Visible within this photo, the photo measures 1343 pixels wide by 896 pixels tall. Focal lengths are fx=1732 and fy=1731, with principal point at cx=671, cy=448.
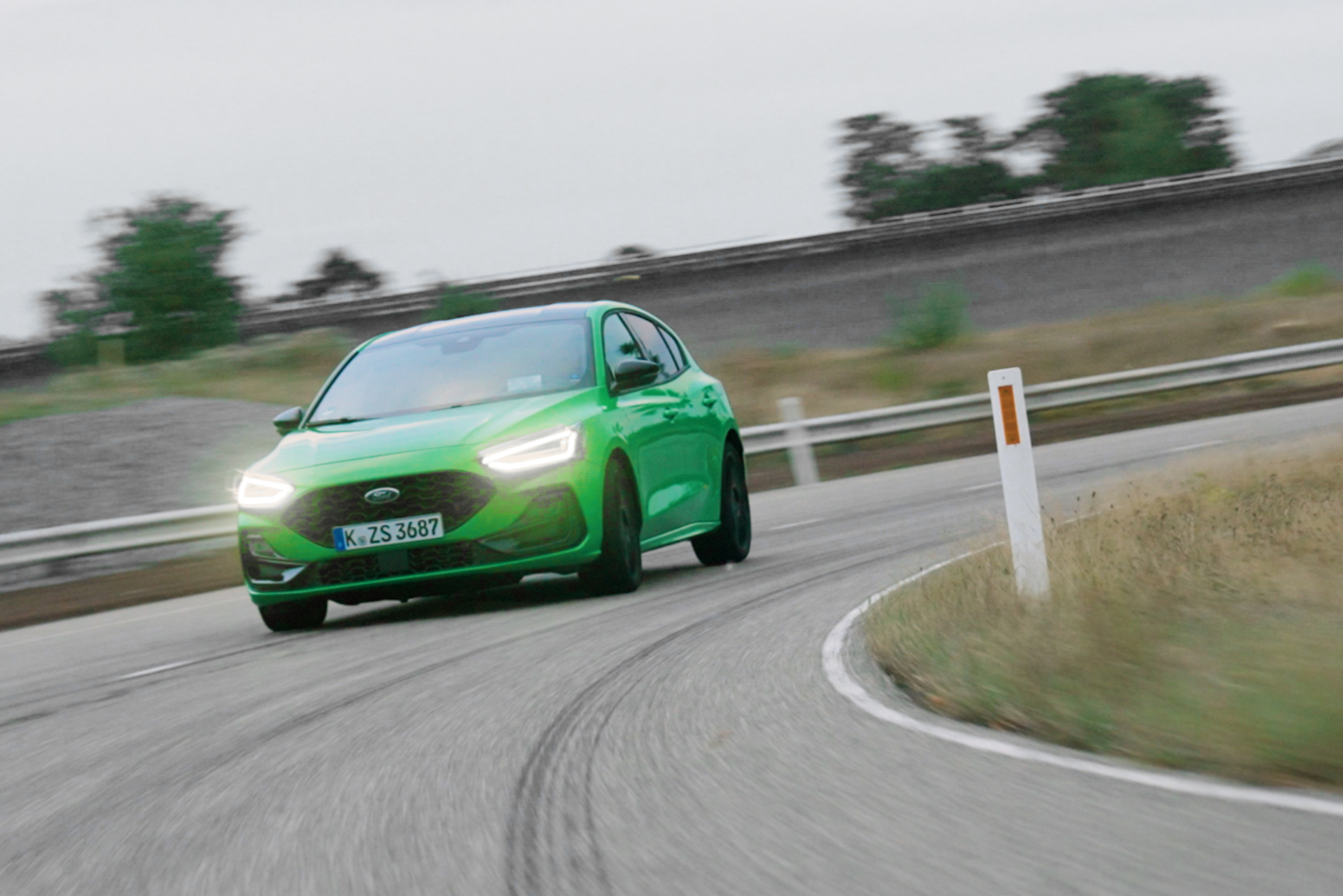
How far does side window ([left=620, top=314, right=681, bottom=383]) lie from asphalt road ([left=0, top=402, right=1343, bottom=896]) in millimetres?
2101

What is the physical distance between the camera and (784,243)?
69750mm

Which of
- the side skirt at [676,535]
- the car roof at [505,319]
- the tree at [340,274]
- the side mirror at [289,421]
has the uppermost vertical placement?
the tree at [340,274]

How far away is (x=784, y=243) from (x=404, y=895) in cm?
6681

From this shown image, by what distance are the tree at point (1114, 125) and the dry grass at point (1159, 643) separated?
118 meters

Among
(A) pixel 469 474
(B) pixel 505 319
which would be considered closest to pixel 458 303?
(B) pixel 505 319

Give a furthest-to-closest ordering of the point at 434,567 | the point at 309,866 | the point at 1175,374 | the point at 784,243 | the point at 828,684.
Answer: the point at 784,243 < the point at 1175,374 < the point at 434,567 < the point at 828,684 < the point at 309,866

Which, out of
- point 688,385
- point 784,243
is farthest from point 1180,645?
point 784,243

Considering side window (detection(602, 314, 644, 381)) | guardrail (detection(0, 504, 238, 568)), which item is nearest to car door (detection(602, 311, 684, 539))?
side window (detection(602, 314, 644, 381))

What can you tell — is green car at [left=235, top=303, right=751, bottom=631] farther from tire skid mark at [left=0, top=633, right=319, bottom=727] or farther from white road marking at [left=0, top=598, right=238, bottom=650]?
white road marking at [left=0, top=598, right=238, bottom=650]

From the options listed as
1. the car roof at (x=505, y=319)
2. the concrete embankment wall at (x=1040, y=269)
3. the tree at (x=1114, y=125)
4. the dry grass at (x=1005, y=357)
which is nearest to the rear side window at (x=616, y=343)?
the car roof at (x=505, y=319)

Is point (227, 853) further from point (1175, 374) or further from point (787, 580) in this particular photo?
point (1175, 374)

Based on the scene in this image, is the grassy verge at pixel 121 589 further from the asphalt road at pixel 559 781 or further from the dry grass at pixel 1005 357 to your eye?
the dry grass at pixel 1005 357

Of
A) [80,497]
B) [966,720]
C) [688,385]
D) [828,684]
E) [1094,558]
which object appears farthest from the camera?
[80,497]

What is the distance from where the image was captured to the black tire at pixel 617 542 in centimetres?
921
